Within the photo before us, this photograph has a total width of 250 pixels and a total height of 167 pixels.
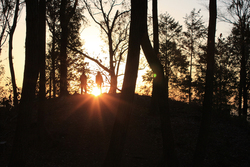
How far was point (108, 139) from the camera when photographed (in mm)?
9984

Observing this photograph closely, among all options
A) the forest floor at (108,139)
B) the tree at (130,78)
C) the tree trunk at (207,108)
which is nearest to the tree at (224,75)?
the forest floor at (108,139)

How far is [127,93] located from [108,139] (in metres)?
5.21

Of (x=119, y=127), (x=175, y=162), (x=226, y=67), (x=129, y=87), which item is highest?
(x=226, y=67)

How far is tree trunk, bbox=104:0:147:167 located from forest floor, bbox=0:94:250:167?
294 centimetres

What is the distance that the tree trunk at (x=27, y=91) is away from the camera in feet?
20.8

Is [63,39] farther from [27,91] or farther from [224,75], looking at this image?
[224,75]

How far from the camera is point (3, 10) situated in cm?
2048

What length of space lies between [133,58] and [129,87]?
34.6 inches

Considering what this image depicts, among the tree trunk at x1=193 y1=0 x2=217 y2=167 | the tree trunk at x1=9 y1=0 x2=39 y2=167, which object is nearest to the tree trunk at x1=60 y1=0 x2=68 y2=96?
the tree trunk at x1=9 y1=0 x2=39 y2=167

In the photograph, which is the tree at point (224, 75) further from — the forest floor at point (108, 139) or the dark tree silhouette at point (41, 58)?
the dark tree silhouette at point (41, 58)

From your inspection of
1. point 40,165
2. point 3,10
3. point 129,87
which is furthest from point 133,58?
point 3,10

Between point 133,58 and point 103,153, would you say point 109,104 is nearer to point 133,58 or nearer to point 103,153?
point 103,153

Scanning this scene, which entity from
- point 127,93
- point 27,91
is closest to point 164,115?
point 127,93

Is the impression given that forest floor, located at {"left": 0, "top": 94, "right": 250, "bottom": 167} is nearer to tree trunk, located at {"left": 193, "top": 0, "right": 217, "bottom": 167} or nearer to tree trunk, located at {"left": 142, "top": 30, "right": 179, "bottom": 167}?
tree trunk, located at {"left": 193, "top": 0, "right": 217, "bottom": 167}
